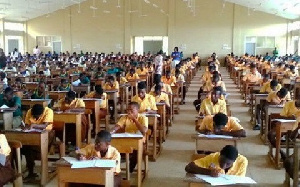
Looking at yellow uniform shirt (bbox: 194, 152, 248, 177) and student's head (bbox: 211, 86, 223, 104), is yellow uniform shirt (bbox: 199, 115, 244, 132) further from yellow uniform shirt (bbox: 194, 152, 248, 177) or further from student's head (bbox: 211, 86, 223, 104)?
yellow uniform shirt (bbox: 194, 152, 248, 177)

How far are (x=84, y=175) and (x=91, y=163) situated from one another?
15 cm

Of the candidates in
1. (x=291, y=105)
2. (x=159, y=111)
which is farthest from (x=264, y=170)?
(x=159, y=111)

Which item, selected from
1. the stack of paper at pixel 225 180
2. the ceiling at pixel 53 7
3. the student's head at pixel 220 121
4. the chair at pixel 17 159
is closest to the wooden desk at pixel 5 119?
the chair at pixel 17 159

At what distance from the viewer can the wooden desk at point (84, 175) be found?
395 cm

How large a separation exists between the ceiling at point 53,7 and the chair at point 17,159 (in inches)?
663

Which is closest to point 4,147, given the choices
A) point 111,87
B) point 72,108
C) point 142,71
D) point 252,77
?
point 72,108

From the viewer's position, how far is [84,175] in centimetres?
398

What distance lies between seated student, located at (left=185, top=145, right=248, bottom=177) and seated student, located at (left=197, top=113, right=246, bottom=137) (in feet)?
4.40

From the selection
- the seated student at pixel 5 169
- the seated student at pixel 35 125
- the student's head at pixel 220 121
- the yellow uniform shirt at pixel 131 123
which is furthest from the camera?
the yellow uniform shirt at pixel 131 123

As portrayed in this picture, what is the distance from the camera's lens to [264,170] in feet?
20.5

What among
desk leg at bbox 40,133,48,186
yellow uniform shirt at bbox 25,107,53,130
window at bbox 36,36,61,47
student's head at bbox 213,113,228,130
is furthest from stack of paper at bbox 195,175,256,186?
window at bbox 36,36,61,47

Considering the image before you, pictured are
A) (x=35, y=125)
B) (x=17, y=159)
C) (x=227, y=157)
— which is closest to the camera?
(x=227, y=157)

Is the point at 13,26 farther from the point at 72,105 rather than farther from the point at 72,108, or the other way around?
the point at 72,108

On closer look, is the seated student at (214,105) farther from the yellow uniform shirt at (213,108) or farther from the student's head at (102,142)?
the student's head at (102,142)
